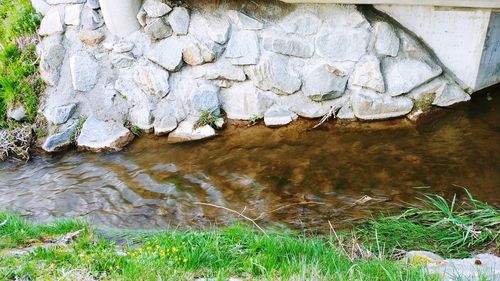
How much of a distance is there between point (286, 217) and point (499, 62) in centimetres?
397

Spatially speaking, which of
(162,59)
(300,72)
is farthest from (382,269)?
(162,59)

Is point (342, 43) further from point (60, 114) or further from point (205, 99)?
point (60, 114)

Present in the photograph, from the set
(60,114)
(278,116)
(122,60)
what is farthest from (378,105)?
(60,114)

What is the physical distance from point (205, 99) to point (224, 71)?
48 cm

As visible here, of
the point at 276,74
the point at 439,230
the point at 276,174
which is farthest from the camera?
the point at 276,74

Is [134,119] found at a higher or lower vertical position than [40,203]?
higher

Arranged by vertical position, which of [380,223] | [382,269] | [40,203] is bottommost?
[40,203]

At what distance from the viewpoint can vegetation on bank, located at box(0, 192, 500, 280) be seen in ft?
9.29

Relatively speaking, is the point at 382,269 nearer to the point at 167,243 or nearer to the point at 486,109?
the point at 167,243

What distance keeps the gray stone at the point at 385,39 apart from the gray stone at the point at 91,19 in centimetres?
397

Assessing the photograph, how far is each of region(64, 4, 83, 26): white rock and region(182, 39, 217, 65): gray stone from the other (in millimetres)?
1762

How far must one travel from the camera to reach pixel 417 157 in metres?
5.36

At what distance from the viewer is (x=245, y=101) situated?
649 cm

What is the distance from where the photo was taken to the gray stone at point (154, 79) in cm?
656
